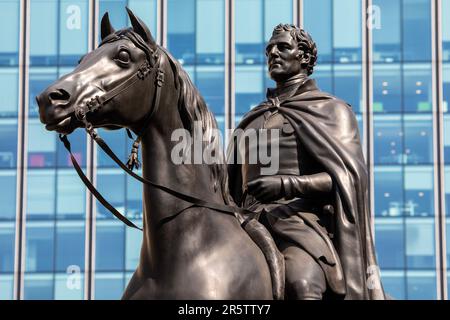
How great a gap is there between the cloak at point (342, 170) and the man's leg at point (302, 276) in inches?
17.4

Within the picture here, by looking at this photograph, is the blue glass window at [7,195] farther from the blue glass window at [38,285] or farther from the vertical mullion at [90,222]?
the vertical mullion at [90,222]

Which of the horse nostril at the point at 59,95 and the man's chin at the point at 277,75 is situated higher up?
the man's chin at the point at 277,75

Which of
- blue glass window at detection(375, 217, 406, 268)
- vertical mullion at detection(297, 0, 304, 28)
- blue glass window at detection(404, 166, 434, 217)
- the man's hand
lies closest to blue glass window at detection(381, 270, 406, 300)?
blue glass window at detection(375, 217, 406, 268)

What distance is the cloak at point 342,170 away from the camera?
12047 mm

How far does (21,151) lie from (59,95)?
3855 centimetres

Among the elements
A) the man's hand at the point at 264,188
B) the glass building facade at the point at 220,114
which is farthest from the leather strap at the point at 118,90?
the glass building facade at the point at 220,114

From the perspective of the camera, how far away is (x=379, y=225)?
47.3 m

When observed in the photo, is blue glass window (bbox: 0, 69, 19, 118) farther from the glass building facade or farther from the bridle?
the bridle

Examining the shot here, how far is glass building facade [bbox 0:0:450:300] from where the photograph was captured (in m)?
47.2

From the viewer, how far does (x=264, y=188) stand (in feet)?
38.6

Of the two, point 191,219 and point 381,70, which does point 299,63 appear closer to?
point 191,219

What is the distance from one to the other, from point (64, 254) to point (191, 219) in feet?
122

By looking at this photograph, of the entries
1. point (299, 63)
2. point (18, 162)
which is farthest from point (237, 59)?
point (299, 63)
